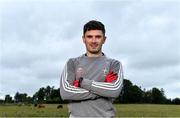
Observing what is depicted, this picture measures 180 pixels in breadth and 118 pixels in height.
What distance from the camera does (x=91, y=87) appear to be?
5516 mm

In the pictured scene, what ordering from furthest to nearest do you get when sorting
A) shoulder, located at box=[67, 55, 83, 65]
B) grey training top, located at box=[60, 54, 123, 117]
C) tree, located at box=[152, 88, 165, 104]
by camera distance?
tree, located at box=[152, 88, 165, 104]
shoulder, located at box=[67, 55, 83, 65]
grey training top, located at box=[60, 54, 123, 117]

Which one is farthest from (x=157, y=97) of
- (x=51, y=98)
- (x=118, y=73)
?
(x=118, y=73)

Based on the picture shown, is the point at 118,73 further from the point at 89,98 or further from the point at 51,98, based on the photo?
the point at 51,98

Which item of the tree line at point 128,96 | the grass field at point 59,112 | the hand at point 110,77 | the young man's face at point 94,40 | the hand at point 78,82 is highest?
the tree line at point 128,96

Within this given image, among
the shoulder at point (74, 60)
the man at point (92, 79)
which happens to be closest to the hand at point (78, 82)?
the man at point (92, 79)

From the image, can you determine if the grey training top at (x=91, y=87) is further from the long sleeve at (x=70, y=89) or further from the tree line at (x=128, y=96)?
the tree line at (x=128, y=96)

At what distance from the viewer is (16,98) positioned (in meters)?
100

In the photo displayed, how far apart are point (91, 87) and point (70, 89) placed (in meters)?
0.24

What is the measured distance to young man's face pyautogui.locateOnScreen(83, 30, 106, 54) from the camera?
559 centimetres

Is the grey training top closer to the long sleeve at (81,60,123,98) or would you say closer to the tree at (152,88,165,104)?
the long sleeve at (81,60,123,98)

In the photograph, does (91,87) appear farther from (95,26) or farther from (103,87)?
(95,26)

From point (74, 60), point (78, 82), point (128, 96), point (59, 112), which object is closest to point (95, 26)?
point (74, 60)

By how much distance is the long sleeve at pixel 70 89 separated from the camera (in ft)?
17.9

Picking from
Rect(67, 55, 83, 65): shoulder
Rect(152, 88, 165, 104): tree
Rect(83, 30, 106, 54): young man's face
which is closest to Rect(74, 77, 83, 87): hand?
Rect(67, 55, 83, 65): shoulder
